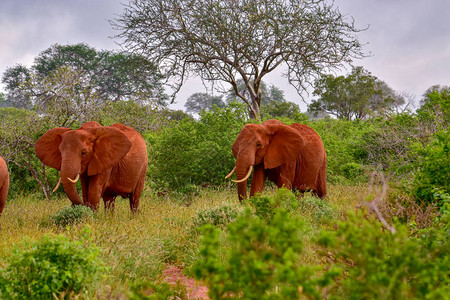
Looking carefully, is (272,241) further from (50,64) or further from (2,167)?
(50,64)

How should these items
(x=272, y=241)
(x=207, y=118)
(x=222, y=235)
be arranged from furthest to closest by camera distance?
(x=207, y=118) → (x=222, y=235) → (x=272, y=241)

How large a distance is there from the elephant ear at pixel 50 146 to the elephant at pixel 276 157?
3.26 m

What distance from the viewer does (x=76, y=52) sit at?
1465 inches

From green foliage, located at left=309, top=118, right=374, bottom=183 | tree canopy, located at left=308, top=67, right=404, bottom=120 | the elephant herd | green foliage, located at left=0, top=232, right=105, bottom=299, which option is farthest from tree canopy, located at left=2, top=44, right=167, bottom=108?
green foliage, located at left=0, top=232, right=105, bottom=299

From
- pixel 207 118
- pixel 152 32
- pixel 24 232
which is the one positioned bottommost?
pixel 24 232

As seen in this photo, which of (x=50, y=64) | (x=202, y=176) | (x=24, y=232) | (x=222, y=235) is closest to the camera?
(x=222, y=235)

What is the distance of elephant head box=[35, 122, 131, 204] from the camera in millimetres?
6551

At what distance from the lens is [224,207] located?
19.8ft

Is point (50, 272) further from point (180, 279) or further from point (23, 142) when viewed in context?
point (23, 142)

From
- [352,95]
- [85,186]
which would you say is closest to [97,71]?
[352,95]

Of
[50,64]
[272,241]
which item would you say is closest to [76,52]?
[50,64]

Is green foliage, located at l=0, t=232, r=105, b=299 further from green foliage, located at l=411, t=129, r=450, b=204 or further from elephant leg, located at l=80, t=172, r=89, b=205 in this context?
green foliage, located at l=411, t=129, r=450, b=204

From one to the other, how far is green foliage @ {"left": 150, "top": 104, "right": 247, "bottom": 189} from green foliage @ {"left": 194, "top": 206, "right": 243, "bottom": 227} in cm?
480

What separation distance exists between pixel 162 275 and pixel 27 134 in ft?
24.9
